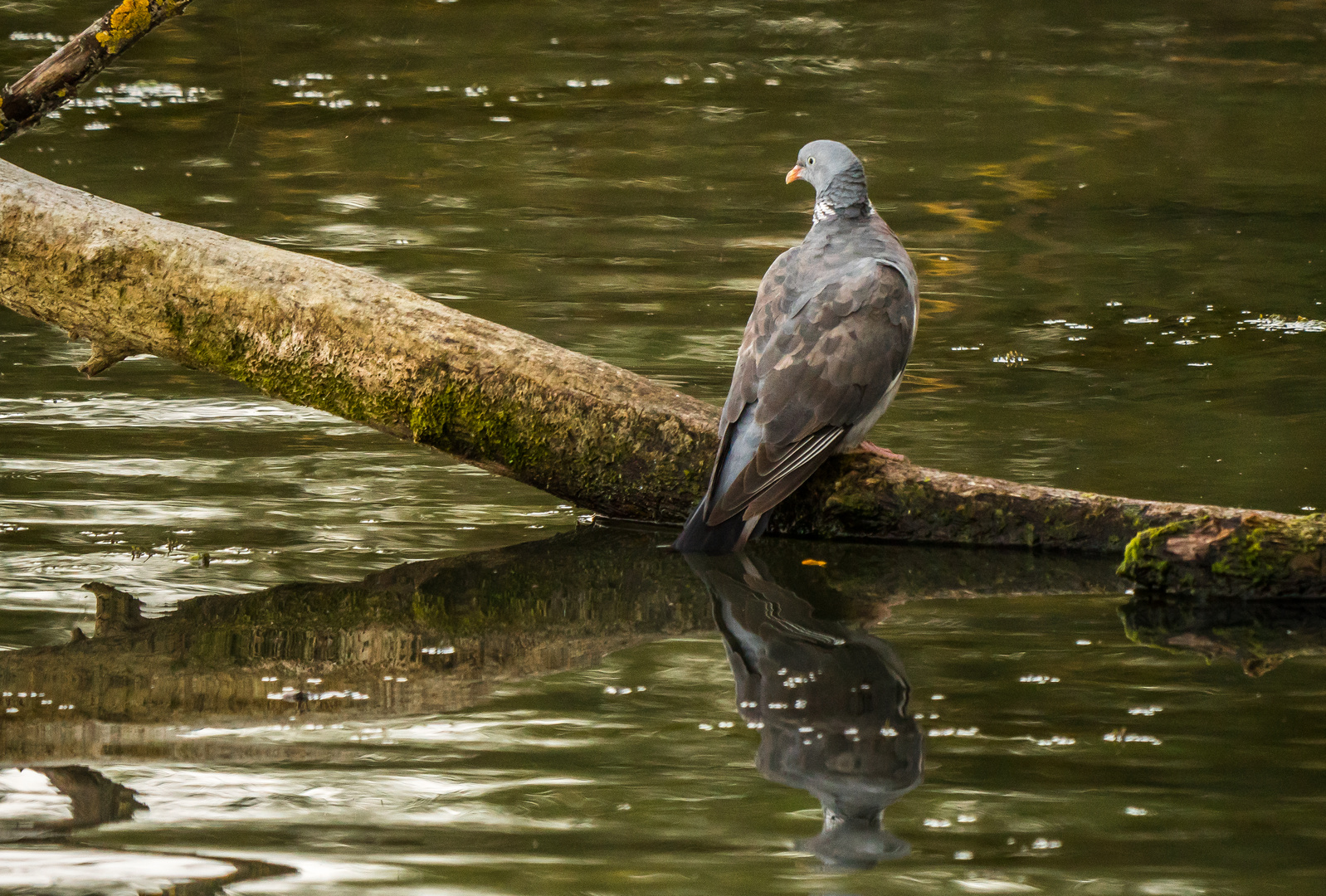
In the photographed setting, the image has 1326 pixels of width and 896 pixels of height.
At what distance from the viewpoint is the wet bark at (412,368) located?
5.84m

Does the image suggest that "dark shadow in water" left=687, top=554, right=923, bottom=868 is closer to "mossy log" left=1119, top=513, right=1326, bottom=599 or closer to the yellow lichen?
"mossy log" left=1119, top=513, right=1326, bottom=599

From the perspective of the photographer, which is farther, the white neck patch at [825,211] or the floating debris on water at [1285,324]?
the floating debris on water at [1285,324]

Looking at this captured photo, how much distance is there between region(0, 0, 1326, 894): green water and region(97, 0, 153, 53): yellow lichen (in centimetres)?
152

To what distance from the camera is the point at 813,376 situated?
18.2 feet

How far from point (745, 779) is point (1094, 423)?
347 cm

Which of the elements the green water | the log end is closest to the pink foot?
the green water

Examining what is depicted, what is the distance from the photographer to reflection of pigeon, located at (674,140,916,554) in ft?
18.0

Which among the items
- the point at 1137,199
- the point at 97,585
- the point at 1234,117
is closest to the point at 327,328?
the point at 97,585

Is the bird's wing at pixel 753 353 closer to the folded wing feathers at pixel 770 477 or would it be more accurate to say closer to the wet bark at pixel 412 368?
the folded wing feathers at pixel 770 477

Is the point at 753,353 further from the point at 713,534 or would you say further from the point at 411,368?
the point at 411,368

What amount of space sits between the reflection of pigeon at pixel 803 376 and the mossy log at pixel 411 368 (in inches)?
10.9

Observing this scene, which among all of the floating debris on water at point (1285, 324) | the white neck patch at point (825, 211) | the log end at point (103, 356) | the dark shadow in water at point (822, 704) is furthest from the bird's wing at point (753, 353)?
the floating debris on water at point (1285, 324)

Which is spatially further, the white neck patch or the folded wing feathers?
the white neck patch

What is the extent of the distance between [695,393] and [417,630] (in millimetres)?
2647
